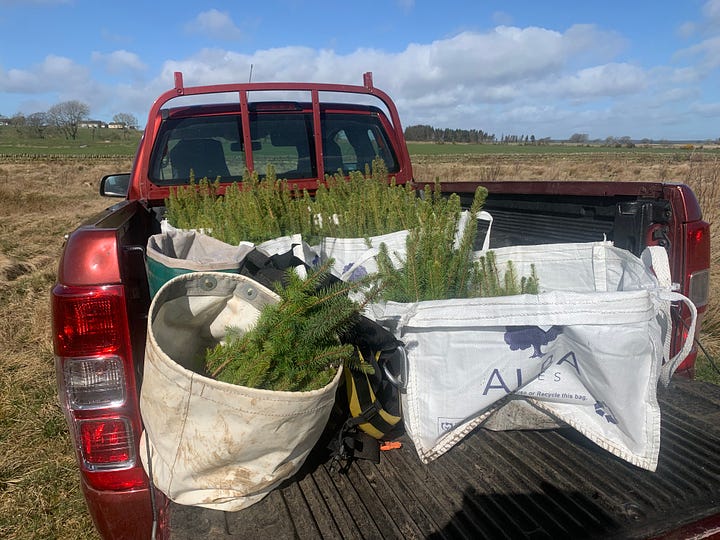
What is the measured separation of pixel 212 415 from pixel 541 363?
883 millimetres

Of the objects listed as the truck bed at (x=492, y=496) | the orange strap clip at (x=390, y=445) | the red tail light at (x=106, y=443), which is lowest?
the truck bed at (x=492, y=496)

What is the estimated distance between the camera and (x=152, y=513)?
1512mm

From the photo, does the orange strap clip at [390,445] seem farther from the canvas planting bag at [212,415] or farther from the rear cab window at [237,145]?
the rear cab window at [237,145]

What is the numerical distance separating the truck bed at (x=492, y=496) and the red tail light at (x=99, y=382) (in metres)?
0.24

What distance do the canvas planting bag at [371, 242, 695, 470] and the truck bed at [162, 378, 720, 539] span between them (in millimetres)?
75

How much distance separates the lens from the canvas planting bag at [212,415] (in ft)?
3.67

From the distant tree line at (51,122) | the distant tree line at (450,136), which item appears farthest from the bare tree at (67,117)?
the distant tree line at (450,136)

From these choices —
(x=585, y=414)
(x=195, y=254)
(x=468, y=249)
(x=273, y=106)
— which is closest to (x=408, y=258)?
(x=468, y=249)

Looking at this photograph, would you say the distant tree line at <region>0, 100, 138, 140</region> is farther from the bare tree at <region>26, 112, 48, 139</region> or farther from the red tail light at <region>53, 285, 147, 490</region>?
the red tail light at <region>53, 285, 147, 490</region>

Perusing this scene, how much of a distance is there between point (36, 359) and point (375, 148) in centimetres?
320

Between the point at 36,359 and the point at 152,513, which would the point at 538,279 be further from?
the point at 36,359

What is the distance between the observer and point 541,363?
143 cm

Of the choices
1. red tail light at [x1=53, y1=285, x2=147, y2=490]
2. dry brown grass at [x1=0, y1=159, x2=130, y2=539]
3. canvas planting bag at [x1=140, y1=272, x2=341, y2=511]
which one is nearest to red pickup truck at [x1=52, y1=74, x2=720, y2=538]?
red tail light at [x1=53, y1=285, x2=147, y2=490]

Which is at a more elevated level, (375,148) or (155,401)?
(375,148)
